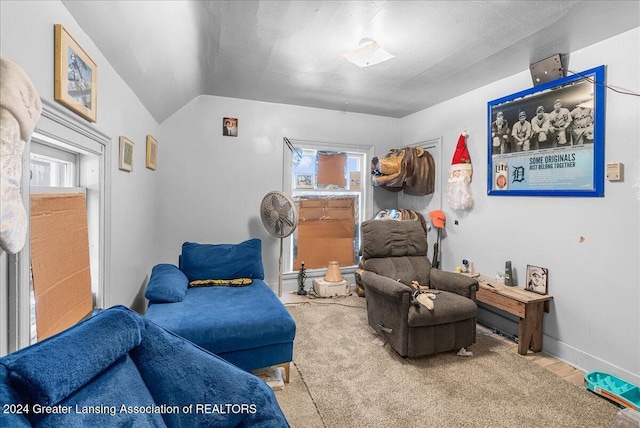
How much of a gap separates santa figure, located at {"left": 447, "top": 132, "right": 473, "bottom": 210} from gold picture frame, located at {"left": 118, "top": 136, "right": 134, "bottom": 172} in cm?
309

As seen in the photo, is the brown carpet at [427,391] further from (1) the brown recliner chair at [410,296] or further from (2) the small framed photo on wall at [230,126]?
(2) the small framed photo on wall at [230,126]

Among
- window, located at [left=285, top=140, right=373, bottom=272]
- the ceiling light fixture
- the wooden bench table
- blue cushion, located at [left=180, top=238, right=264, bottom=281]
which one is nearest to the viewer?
the ceiling light fixture

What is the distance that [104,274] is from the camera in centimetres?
199

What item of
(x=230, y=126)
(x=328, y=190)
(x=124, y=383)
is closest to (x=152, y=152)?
(x=230, y=126)

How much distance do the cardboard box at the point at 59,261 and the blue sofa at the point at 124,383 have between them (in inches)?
23.9

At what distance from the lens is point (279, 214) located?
3.42 m

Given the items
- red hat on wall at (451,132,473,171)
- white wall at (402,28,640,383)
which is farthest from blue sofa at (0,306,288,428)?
red hat on wall at (451,132,473,171)

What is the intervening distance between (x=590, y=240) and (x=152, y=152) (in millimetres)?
3846

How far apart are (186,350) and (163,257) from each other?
111 inches

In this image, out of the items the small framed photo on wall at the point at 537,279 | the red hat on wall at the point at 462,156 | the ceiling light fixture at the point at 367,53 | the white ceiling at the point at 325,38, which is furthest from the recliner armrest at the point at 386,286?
the white ceiling at the point at 325,38

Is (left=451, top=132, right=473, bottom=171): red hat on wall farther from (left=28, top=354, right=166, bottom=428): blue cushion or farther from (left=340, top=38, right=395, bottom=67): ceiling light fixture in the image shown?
(left=28, top=354, right=166, bottom=428): blue cushion

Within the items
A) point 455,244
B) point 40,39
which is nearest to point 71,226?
point 40,39

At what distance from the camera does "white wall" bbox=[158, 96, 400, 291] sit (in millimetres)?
3592

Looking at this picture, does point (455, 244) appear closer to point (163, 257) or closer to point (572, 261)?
point (572, 261)
